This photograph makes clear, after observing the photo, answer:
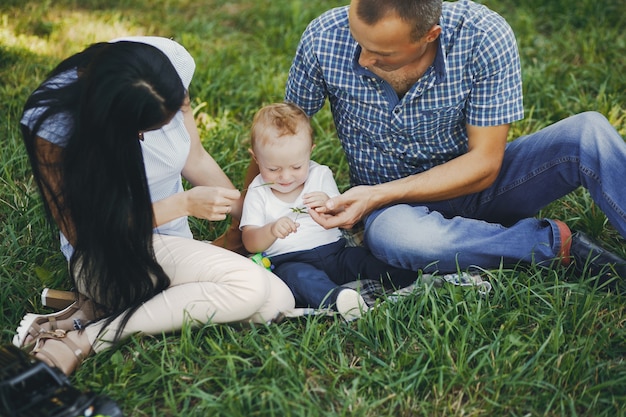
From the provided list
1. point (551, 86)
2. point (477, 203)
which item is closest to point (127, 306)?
point (477, 203)

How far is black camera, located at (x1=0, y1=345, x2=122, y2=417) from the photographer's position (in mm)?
2145

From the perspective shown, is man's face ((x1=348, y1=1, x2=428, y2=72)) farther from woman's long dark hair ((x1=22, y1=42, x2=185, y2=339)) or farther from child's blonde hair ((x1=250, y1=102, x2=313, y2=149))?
woman's long dark hair ((x1=22, y1=42, x2=185, y2=339))

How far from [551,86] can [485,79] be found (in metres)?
1.67

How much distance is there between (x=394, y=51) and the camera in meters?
2.80

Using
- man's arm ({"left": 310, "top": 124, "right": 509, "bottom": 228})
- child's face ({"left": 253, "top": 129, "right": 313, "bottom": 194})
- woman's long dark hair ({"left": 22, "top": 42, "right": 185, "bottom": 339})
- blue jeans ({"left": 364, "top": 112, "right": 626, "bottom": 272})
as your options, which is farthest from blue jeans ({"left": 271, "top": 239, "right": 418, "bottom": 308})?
woman's long dark hair ({"left": 22, "top": 42, "right": 185, "bottom": 339})

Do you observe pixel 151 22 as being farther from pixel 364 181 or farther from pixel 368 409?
pixel 368 409

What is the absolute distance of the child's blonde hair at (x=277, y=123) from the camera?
2994 mm

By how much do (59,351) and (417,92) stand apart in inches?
64.9

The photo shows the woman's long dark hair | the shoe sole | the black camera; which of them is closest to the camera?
the black camera

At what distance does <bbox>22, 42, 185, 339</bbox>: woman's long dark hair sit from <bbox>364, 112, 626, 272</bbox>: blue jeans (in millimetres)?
962

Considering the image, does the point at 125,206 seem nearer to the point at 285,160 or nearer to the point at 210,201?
the point at 210,201

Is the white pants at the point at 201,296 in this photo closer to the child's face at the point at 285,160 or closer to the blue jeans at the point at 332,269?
the blue jeans at the point at 332,269

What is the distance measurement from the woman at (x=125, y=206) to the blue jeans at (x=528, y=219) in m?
0.51

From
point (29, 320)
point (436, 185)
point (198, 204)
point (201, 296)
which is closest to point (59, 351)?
point (29, 320)
